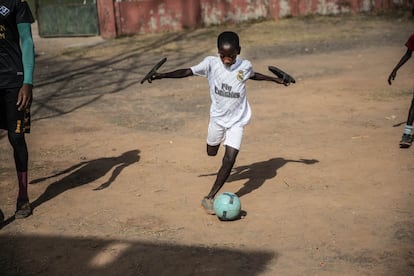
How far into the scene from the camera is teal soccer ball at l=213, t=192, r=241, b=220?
602cm

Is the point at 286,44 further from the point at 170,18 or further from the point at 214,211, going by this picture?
the point at 214,211

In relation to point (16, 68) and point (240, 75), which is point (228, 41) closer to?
point (240, 75)

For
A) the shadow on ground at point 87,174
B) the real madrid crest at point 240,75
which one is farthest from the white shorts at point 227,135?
the shadow on ground at point 87,174

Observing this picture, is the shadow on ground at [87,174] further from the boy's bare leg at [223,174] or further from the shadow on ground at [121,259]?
the boy's bare leg at [223,174]

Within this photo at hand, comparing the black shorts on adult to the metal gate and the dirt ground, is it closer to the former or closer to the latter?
the dirt ground

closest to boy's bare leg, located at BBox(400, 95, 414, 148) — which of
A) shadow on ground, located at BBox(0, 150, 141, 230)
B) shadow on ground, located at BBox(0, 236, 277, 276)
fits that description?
shadow on ground, located at BBox(0, 150, 141, 230)

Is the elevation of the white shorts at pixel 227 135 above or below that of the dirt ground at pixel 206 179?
above

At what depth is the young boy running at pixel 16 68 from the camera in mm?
5988

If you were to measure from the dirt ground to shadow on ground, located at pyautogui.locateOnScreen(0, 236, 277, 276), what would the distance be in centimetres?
2

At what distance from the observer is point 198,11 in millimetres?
19469

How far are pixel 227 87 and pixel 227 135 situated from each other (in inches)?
19.0

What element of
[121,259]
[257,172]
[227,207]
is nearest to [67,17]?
[257,172]

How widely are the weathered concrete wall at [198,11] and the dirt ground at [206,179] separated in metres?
4.69

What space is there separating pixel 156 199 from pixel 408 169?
9.61ft
